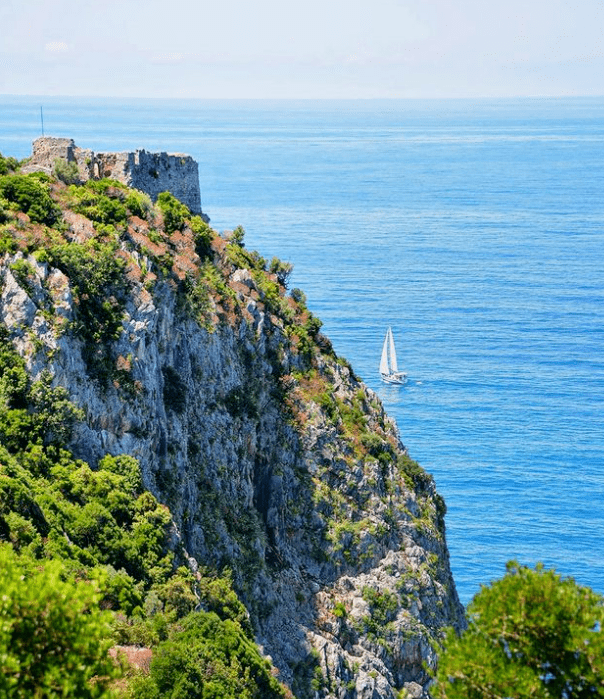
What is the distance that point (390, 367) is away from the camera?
113 metres

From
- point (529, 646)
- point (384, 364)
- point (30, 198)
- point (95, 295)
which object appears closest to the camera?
point (529, 646)

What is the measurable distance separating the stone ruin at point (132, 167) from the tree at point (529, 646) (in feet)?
131

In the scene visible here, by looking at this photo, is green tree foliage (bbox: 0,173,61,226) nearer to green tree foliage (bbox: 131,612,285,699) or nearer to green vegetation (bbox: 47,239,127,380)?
green vegetation (bbox: 47,239,127,380)

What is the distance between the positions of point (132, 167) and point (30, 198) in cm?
1139

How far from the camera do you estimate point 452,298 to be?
139375mm

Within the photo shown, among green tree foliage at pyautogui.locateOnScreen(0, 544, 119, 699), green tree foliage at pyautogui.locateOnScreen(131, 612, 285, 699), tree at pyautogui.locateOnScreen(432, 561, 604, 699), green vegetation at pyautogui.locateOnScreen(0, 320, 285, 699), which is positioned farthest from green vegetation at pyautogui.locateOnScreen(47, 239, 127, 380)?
tree at pyautogui.locateOnScreen(432, 561, 604, 699)

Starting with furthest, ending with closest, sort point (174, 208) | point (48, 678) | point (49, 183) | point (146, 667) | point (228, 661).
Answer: point (174, 208) < point (49, 183) < point (228, 661) < point (146, 667) < point (48, 678)

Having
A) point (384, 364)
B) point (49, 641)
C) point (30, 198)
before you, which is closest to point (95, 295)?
point (30, 198)

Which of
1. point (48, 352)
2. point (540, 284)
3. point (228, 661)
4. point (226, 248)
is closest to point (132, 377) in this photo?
point (48, 352)

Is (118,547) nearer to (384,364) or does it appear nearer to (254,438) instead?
(254,438)

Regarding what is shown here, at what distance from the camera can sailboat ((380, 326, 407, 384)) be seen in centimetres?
11162

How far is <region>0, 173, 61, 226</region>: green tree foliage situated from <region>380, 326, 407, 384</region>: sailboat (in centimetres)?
6303

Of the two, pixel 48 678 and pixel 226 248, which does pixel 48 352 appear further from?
pixel 48 678

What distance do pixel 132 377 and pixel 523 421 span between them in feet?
206
